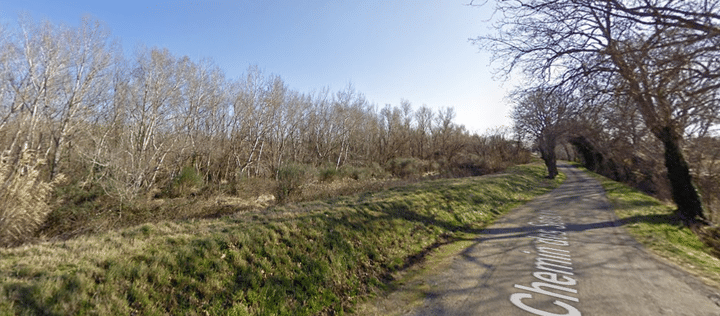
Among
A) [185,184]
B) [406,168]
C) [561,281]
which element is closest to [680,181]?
[561,281]

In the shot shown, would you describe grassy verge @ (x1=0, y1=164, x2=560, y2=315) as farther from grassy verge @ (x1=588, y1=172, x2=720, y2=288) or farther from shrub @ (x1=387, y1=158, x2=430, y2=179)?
shrub @ (x1=387, y1=158, x2=430, y2=179)

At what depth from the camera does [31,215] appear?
20.4ft

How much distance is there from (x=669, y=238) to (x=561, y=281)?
6101mm

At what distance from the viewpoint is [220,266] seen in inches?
165

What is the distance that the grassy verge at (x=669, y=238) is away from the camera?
614 centimetres

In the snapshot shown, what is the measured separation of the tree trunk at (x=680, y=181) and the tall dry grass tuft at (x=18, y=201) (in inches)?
722

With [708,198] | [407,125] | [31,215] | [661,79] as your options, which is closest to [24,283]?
[31,215]

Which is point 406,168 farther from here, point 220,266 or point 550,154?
point 220,266

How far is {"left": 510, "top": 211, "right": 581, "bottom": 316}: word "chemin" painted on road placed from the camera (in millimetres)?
4305

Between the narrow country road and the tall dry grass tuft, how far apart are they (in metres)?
7.68

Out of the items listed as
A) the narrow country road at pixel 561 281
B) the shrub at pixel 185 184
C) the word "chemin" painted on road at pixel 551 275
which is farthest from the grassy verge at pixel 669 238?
the shrub at pixel 185 184

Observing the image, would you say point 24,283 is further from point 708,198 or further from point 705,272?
point 708,198

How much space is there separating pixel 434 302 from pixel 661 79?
26.8 feet

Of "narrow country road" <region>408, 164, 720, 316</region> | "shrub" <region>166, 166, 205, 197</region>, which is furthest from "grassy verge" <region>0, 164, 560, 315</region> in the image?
"shrub" <region>166, 166, 205, 197</region>
